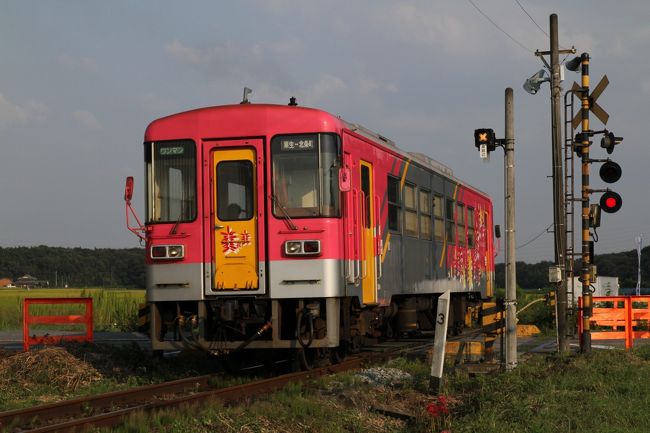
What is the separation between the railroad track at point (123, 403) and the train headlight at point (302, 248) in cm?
160

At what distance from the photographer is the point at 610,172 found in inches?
620

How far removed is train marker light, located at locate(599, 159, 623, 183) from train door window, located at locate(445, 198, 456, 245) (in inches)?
152

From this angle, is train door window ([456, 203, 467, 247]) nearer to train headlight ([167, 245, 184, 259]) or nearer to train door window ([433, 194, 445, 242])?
train door window ([433, 194, 445, 242])

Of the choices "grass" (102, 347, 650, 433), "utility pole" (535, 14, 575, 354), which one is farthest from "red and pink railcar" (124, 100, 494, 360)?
"utility pole" (535, 14, 575, 354)

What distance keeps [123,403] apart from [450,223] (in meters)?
10.5

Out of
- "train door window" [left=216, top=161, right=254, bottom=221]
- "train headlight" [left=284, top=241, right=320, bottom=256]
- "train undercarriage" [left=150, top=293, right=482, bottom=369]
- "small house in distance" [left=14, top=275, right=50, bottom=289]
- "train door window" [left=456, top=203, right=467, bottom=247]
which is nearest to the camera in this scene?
"train headlight" [left=284, top=241, right=320, bottom=256]

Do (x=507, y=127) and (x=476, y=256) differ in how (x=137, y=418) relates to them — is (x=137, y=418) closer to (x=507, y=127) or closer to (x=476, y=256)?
(x=507, y=127)

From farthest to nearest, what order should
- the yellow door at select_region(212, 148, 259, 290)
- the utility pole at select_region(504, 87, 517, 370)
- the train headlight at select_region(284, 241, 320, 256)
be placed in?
1. the utility pole at select_region(504, 87, 517, 370)
2. the yellow door at select_region(212, 148, 259, 290)
3. the train headlight at select_region(284, 241, 320, 256)

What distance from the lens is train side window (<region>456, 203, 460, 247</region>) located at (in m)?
20.2

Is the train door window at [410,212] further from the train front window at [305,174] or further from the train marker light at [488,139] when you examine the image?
the train front window at [305,174]

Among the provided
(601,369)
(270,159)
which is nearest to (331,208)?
(270,159)

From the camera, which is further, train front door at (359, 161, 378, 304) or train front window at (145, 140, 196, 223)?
train front door at (359, 161, 378, 304)

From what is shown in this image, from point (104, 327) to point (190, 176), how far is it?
1490 centimetres

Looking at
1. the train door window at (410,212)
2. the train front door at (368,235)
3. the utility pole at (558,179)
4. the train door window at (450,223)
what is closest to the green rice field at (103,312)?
the train door window at (450,223)
